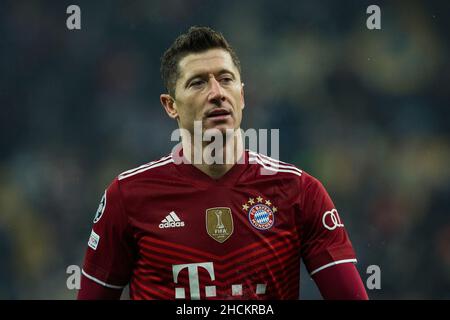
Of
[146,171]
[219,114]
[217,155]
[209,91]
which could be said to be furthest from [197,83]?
[146,171]

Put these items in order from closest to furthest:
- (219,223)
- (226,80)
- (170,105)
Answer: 1. (219,223)
2. (226,80)
3. (170,105)

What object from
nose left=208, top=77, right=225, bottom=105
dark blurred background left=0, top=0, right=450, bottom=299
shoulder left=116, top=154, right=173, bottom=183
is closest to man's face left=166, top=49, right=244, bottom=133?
nose left=208, top=77, right=225, bottom=105

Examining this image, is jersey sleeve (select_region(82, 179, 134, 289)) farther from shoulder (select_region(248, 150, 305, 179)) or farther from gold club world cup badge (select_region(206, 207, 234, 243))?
shoulder (select_region(248, 150, 305, 179))

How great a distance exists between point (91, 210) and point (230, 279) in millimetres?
4170

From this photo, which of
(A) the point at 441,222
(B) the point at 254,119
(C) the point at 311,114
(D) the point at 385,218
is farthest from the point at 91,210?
(A) the point at 441,222

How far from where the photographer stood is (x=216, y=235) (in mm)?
3158

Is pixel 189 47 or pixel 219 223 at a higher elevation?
pixel 189 47

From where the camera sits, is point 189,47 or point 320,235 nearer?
point 320,235

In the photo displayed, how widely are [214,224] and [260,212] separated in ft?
0.73

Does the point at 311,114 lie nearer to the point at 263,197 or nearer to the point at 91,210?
the point at 91,210

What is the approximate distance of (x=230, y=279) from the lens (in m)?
3.07

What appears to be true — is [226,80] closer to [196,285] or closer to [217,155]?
[217,155]

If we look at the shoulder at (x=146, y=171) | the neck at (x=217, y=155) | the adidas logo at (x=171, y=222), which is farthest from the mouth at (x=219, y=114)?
the adidas logo at (x=171, y=222)
